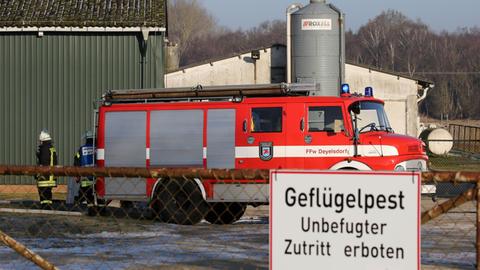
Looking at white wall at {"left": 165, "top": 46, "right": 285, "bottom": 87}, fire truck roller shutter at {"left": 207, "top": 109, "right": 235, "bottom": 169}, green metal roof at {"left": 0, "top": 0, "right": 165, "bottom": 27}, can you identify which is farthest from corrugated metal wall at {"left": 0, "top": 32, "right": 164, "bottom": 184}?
white wall at {"left": 165, "top": 46, "right": 285, "bottom": 87}

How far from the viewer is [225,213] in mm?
16234

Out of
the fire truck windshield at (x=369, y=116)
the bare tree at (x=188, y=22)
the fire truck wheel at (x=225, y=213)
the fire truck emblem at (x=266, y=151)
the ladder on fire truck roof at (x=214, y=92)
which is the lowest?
the fire truck wheel at (x=225, y=213)

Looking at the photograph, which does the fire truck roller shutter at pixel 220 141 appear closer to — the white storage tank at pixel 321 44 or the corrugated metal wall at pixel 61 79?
the corrugated metal wall at pixel 61 79

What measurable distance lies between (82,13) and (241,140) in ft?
35.7

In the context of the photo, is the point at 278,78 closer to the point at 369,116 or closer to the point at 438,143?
the point at 438,143

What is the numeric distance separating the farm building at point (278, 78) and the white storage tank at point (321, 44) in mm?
4610

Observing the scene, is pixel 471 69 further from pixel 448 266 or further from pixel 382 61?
pixel 448 266

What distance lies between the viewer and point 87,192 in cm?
1756

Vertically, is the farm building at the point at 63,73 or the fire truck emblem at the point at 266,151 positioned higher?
the farm building at the point at 63,73

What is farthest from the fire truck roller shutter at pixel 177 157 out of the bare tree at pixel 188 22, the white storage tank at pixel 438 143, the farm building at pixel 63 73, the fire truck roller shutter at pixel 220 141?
the bare tree at pixel 188 22

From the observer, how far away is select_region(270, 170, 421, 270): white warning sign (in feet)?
A: 19.1

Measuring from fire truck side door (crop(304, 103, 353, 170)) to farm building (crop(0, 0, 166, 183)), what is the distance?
9.92 m

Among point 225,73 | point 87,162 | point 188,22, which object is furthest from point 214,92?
point 188,22

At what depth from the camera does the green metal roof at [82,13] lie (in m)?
24.2
